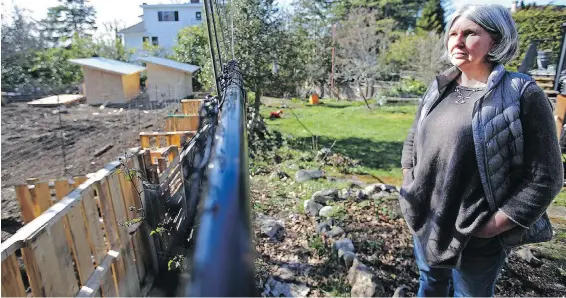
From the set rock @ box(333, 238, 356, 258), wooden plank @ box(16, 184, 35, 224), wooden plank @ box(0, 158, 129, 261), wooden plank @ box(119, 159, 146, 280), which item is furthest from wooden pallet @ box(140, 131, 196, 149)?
rock @ box(333, 238, 356, 258)

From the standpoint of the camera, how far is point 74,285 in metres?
1.75

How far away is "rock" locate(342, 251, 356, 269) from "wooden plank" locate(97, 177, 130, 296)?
156 centimetres

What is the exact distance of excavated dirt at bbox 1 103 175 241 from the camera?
5.64 meters

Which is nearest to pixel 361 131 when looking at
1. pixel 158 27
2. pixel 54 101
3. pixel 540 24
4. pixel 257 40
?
pixel 257 40

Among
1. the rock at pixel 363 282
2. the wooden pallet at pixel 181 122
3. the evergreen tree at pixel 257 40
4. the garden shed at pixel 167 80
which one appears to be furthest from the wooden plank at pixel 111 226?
the garden shed at pixel 167 80

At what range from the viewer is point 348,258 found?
8.66 feet

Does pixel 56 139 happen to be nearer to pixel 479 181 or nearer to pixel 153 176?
pixel 153 176

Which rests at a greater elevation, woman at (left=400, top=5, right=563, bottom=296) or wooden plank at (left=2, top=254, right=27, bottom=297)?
woman at (left=400, top=5, right=563, bottom=296)

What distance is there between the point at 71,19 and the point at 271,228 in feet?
95.0

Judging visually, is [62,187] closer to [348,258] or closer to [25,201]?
[25,201]

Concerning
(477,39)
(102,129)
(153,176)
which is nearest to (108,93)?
(102,129)

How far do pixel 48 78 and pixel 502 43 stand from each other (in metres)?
20.0

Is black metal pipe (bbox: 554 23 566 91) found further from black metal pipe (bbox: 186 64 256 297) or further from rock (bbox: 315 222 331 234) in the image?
black metal pipe (bbox: 186 64 256 297)

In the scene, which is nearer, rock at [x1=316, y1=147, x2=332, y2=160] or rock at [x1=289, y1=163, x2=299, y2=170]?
rock at [x1=289, y1=163, x2=299, y2=170]
